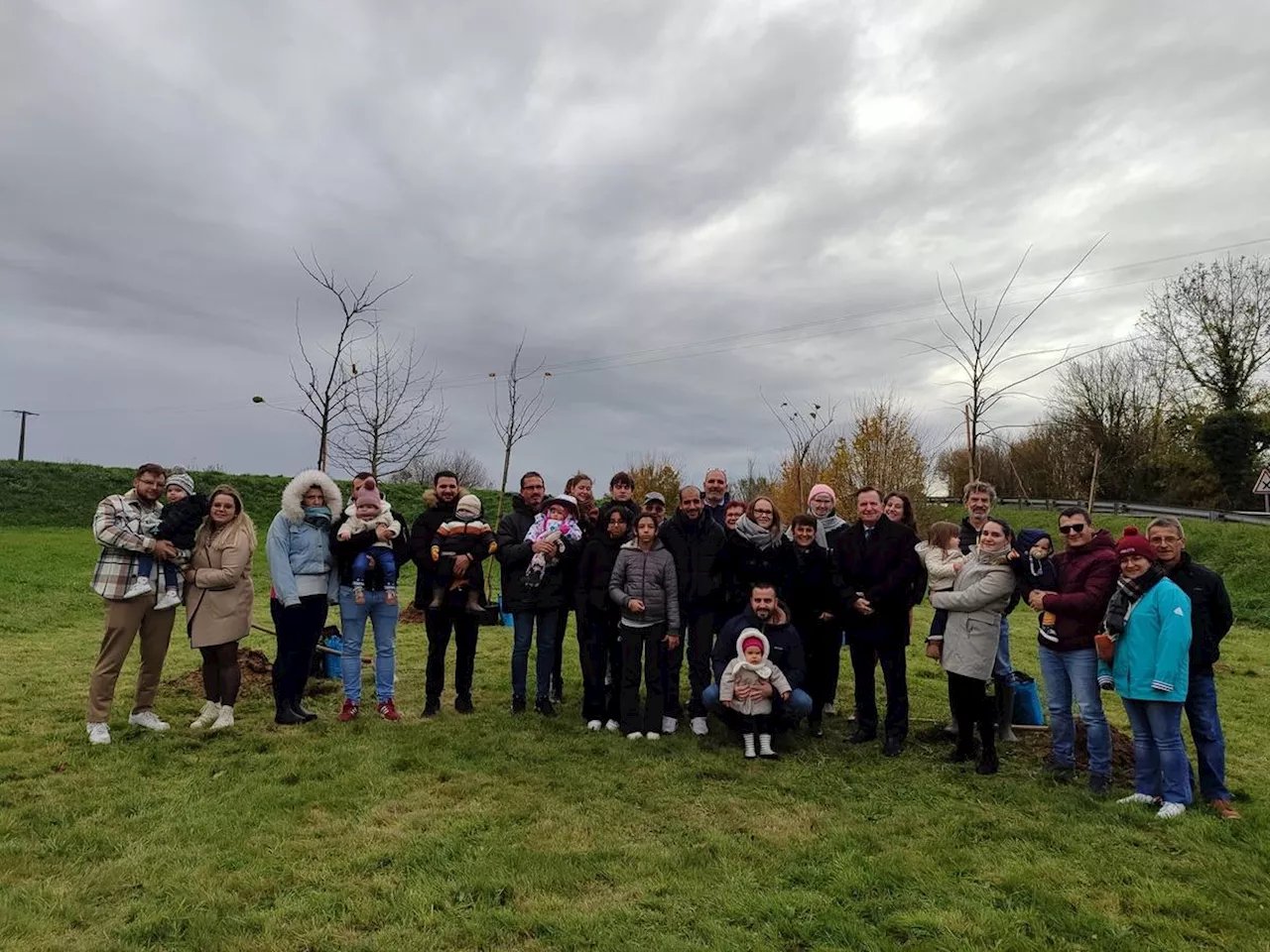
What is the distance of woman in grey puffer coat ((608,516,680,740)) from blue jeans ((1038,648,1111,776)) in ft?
9.00

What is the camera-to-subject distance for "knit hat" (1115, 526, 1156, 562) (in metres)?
4.62

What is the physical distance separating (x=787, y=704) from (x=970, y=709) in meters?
1.33

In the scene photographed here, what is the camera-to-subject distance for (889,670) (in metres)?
5.81

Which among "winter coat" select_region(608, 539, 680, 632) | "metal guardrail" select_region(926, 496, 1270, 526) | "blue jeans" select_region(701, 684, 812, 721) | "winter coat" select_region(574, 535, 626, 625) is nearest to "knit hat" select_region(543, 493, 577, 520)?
"winter coat" select_region(574, 535, 626, 625)

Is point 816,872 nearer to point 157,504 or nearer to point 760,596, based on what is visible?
point 760,596

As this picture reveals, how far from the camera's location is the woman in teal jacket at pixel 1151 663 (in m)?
4.45

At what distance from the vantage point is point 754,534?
20.0 ft

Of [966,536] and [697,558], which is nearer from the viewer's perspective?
[697,558]

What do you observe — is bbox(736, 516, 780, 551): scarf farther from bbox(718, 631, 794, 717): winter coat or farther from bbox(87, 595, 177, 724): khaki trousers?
bbox(87, 595, 177, 724): khaki trousers

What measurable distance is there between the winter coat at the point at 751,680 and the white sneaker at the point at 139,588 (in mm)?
4407

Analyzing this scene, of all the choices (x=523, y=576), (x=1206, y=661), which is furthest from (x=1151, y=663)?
(x=523, y=576)

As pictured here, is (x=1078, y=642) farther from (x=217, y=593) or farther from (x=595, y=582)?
(x=217, y=593)

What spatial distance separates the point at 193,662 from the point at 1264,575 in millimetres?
20764

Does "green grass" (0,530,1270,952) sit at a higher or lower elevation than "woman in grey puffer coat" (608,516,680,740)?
lower
